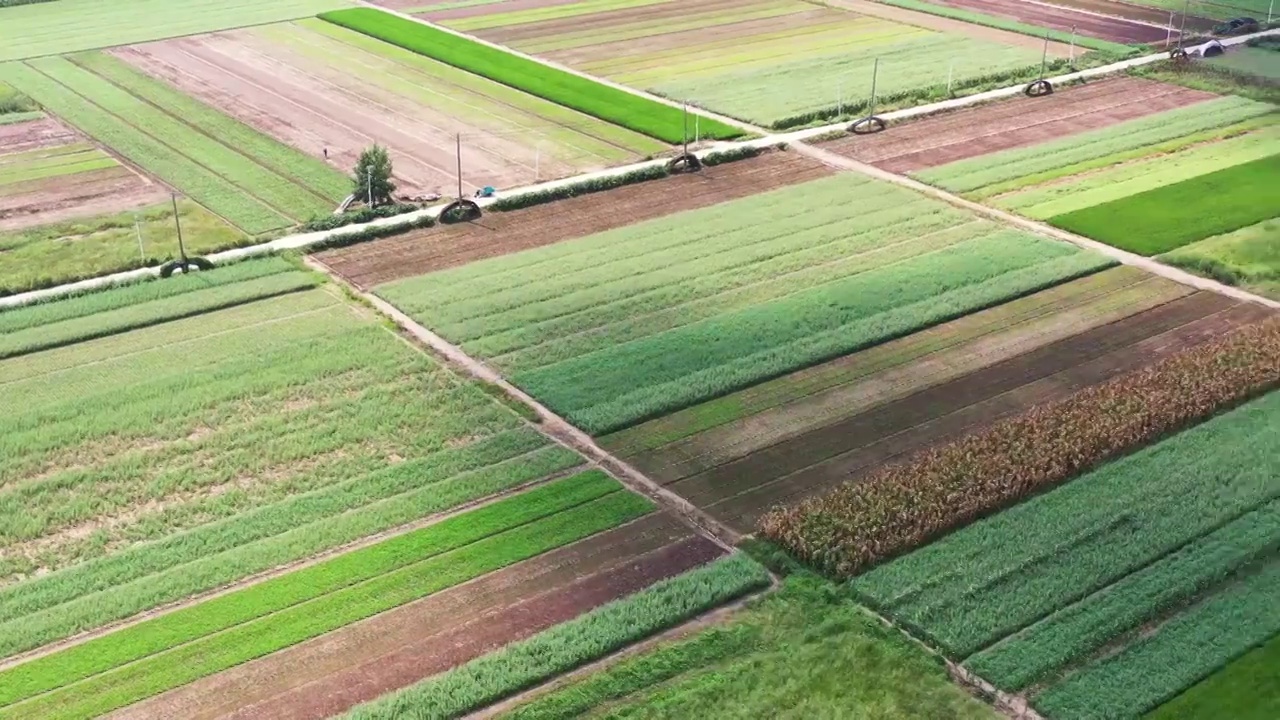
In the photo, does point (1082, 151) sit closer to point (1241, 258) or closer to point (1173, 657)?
point (1241, 258)

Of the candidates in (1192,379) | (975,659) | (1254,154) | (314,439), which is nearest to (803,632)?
(975,659)

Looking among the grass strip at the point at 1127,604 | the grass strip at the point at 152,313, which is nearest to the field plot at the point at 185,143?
the grass strip at the point at 152,313

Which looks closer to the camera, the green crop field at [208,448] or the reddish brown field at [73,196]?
the green crop field at [208,448]

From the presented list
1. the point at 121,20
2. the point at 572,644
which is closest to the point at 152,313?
the point at 572,644

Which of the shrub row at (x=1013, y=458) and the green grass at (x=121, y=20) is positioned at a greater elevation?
the green grass at (x=121, y=20)

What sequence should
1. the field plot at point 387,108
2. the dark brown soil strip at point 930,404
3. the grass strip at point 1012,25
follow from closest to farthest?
the dark brown soil strip at point 930,404 < the field plot at point 387,108 < the grass strip at point 1012,25

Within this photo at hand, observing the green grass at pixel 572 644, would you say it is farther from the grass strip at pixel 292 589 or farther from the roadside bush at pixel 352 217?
the roadside bush at pixel 352 217
